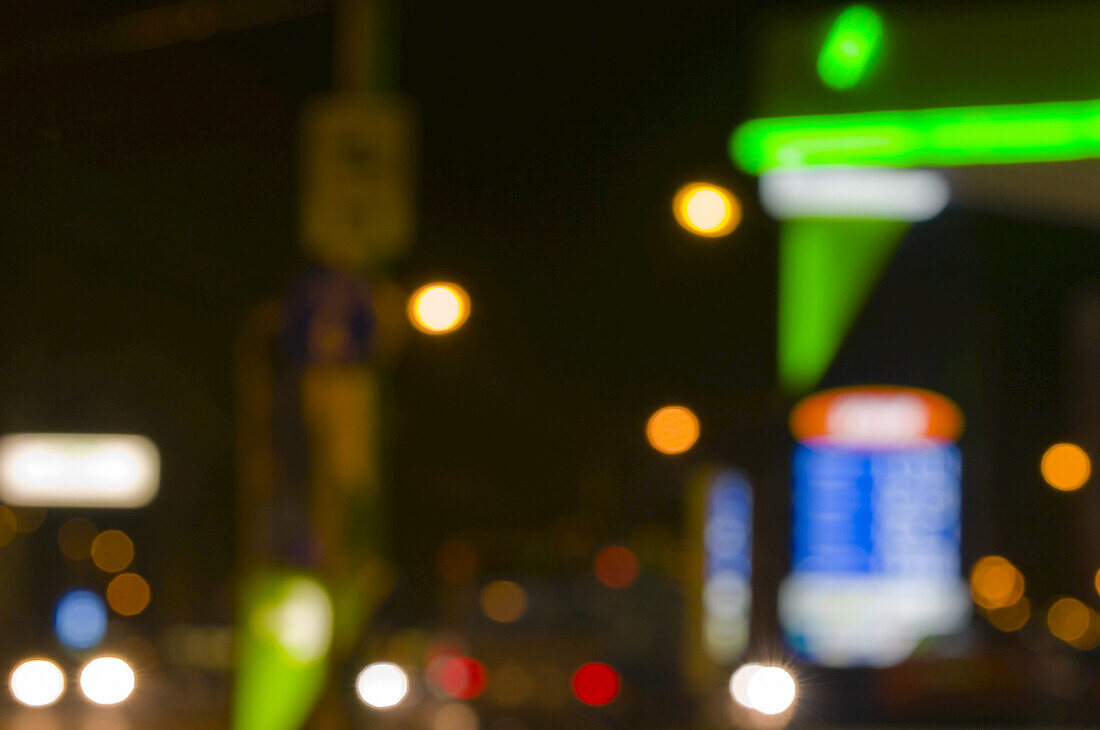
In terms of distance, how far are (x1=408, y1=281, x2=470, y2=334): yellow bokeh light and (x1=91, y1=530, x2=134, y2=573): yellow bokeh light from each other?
53791mm

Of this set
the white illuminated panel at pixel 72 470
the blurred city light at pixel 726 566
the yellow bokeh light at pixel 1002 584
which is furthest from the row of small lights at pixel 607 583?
the yellow bokeh light at pixel 1002 584

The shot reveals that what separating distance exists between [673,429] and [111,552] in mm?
49406

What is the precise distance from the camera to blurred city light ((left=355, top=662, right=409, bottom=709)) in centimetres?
1127

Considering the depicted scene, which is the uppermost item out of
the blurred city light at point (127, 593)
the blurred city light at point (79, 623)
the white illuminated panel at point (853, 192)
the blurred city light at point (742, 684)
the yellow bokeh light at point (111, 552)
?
the yellow bokeh light at point (111, 552)

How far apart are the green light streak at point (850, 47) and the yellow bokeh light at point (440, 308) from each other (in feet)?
10.6

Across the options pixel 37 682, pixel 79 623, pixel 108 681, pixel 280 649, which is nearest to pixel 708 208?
pixel 280 649

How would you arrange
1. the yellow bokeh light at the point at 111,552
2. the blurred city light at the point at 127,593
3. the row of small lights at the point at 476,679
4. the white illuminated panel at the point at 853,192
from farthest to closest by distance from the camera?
the yellow bokeh light at the point at 111,552
the blurred city light at the point at 127,593
the row of small lights at the point at 476,679
the white illuminated panel at the point at 853,192

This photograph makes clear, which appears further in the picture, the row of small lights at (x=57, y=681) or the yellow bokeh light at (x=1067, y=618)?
the yellow bokeh light at (x=1067, y=618)

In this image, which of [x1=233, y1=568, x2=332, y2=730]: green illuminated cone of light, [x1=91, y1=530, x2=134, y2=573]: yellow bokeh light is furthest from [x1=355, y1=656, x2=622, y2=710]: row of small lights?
[x1=91, y1=530, x2=134, y2=573]: yellow bokeh light

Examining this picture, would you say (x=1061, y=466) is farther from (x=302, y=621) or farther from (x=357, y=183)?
(x=357, y=183)

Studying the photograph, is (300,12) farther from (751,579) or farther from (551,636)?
(751,579)

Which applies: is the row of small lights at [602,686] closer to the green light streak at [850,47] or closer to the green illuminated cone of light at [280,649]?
the green illuminated cone of light at [280,649]

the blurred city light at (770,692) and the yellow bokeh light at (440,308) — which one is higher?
the yellow bokeh light at (440,308)

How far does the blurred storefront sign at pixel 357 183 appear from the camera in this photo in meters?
7.68
